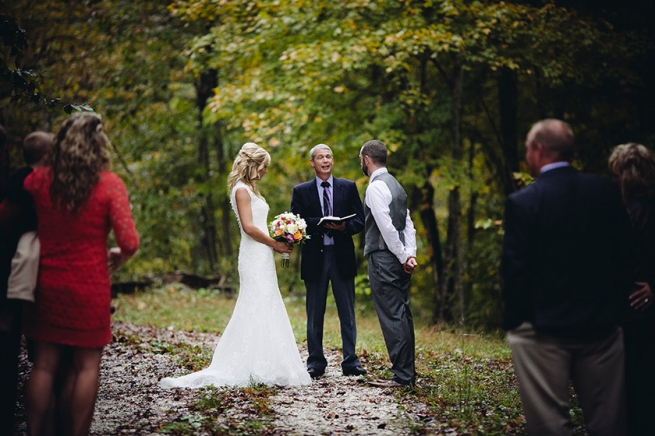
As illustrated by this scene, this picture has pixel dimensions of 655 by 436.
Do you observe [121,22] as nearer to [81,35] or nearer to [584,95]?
[81,35]

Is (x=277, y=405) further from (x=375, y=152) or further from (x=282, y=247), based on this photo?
(x=375, y=152)

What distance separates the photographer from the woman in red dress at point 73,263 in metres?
4.25

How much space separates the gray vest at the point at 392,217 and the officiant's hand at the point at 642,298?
2.87m

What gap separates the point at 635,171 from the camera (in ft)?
15.3

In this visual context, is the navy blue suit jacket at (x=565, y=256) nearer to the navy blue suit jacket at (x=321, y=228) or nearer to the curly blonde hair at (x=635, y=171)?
the curly blonde hair at (x=635, y=171)

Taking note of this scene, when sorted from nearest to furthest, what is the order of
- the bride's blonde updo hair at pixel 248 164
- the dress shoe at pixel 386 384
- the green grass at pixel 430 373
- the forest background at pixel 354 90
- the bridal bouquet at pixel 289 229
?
1. the green grass at pixel 430 373
2. the dress shoe at pixel 386 384
3. the bridal bouquet at pixel 289 229
4. the bride's blonde updo hair at pixel 248 164
5. the forest background at pixel 354 90

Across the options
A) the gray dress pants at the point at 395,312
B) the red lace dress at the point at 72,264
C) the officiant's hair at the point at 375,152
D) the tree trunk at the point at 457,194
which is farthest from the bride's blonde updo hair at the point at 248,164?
the tree trunk at the point at 457,194

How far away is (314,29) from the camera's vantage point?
1383 cm

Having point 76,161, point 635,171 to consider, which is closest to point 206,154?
point 76,161

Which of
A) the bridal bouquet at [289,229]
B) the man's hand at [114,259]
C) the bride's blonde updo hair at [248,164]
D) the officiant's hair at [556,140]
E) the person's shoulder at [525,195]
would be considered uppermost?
the bride's blonde updo hair at [248,164]

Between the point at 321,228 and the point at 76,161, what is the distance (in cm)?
382

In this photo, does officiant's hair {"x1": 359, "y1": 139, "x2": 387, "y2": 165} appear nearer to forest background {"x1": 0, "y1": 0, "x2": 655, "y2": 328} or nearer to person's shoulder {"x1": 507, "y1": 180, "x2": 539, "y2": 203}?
person's shoulder {"x1": 507, "y1": 180, "x2": 539, "y2": 203}

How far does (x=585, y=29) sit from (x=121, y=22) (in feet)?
38.6

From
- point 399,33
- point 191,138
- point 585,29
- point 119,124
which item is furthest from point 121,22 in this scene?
point 585,29
